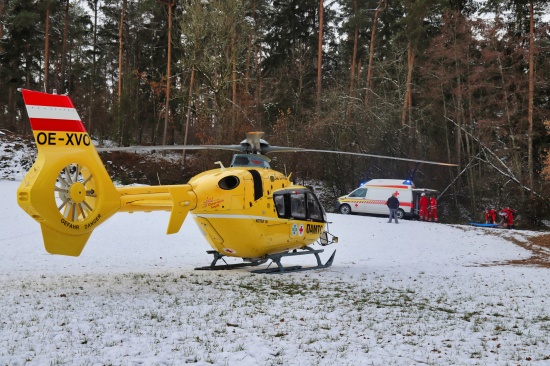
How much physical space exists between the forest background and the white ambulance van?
4903 mm

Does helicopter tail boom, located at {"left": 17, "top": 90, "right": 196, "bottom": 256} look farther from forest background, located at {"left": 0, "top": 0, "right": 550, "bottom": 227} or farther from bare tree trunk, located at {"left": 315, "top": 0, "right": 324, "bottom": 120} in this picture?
bare tree trunk, located at {"left": 315, "top": 0, "right": 324, "bottom": 120}

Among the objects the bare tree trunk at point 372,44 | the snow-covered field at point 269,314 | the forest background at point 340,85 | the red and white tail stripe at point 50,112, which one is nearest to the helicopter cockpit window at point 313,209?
the snow-covered field at point 269,314

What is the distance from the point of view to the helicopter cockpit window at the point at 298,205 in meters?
13.6

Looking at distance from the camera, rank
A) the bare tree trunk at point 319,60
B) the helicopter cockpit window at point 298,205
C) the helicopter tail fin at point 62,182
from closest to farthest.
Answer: the helicopter tail fin at point 62,182 → the helicopter cockpit window at point 298,205 → the bare tree trunk at point 319,60

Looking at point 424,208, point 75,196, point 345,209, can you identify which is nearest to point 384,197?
point 424,208

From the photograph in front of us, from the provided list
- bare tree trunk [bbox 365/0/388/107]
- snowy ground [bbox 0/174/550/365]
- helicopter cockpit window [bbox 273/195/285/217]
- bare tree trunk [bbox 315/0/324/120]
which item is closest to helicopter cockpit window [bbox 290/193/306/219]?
helicopter cockpit window [bbox 273/195/285/217]

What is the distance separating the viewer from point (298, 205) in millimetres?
13883

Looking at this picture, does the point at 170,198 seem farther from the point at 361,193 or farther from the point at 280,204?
the point at 361,193

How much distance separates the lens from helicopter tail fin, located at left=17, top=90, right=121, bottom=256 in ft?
28.2

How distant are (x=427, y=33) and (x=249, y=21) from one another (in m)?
12.7

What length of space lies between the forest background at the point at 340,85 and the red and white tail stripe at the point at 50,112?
2101 centimetres

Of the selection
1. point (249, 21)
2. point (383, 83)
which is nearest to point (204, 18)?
point (249, 21)

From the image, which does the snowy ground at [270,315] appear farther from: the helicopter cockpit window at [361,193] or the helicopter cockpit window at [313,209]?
the helicopter cockpit window at [361,193]

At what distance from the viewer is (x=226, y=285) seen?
10867 millimetres
